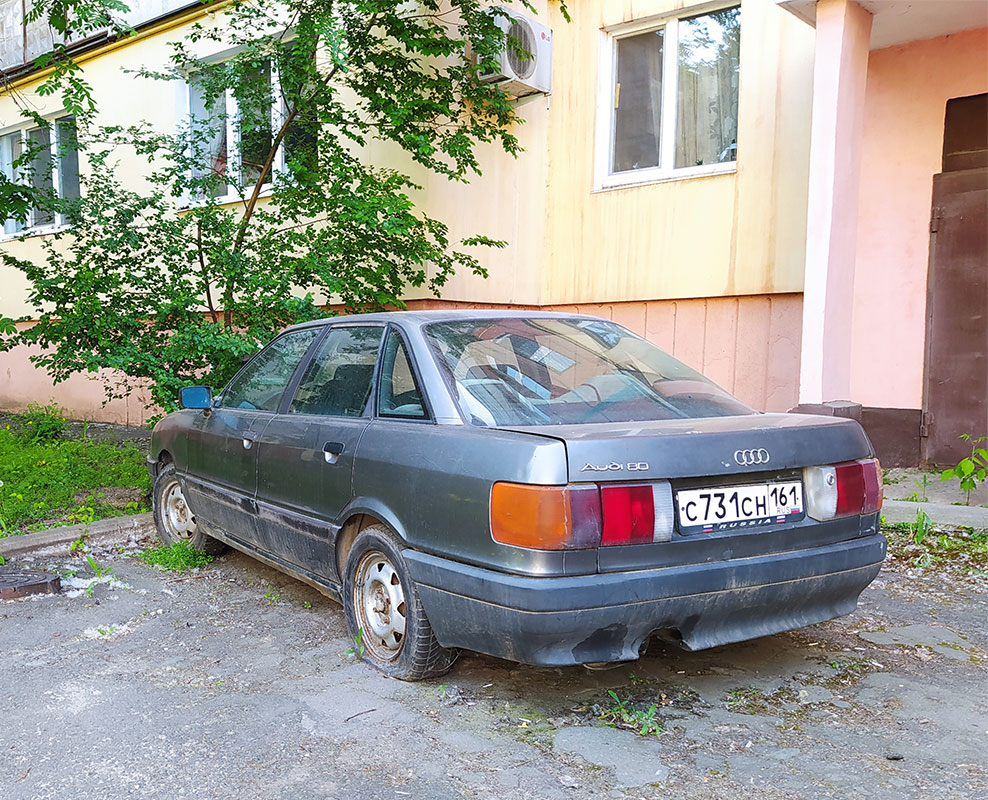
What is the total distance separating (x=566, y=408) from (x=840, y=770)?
1491 mm

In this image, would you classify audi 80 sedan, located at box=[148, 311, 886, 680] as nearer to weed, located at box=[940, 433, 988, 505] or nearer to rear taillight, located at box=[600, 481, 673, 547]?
rear taillight, located at box=[600, 481, 673, 547]

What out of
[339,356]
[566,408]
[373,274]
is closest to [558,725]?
[566,408]

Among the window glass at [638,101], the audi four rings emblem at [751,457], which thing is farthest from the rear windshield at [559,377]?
the window glass at [638,101]

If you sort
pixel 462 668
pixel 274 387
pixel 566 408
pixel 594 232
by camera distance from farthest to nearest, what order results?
pixel 594 232, pixel 274 387, pixel 462 668, pixel 566 408

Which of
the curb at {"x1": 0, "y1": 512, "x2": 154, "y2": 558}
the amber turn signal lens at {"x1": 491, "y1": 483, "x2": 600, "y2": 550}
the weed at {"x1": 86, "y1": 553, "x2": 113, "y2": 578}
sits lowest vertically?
the weed at {"x1": 86, "y1": 553, "x2": 113, "y2": 578}

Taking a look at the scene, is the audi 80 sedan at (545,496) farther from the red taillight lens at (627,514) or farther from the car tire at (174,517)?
the car tire at (174,517)

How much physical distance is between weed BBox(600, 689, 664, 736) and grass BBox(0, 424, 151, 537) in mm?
4309

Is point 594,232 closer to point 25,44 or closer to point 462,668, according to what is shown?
point 462,668

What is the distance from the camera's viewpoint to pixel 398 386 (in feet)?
11.8

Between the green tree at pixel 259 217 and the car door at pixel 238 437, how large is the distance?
160cm

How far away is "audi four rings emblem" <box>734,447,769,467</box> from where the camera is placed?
3000 millimetres

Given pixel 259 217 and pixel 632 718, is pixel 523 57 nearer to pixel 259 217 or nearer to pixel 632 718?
pixel 259 217

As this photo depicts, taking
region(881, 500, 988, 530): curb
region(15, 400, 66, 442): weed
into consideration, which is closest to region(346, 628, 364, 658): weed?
region(881, 500, 988, 530): curb

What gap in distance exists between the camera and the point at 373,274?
7312mm
